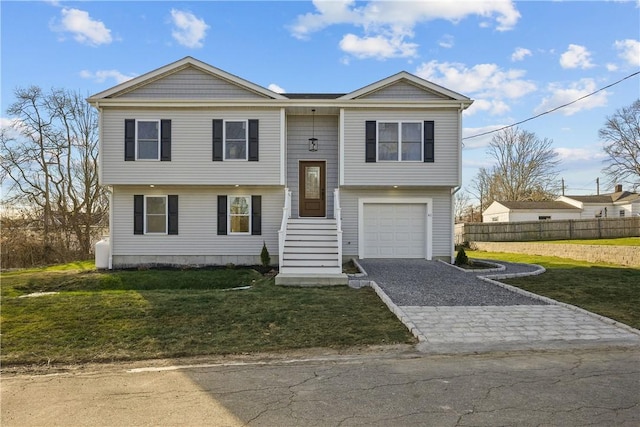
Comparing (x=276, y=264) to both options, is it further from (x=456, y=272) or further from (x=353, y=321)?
(x=353, y=321)

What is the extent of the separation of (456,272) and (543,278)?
2305mm

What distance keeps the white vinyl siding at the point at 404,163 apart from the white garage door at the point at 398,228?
1171mm

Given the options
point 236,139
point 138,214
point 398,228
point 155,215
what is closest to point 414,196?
point 398,228

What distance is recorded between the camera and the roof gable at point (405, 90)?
13906 millimetres

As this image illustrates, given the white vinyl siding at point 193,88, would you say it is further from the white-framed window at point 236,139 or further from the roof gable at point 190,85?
the white-framed window at point 236,139

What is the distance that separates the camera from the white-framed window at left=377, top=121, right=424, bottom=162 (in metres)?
13.9

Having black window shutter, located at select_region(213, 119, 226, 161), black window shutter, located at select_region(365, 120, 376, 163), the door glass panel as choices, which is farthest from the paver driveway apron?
black window shutter, located at select_region(213, 119, 226, 161)

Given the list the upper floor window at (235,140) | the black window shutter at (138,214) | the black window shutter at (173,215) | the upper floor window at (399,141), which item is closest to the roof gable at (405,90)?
the upper floor window at (399,141)

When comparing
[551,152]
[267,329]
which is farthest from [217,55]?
[551,152]

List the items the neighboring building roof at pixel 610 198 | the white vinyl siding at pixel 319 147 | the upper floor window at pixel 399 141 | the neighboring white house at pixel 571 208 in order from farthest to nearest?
1. the neighboring building roof at pixel 610 198
2. the neighboring white house at pixel 571 208
3. the white vinyl siding at pixel 319 147
4. the upper floor window at pixel 399 141

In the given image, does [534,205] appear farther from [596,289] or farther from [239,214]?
[239,214]

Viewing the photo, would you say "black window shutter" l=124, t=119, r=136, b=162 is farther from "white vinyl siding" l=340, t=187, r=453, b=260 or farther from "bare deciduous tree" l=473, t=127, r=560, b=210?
"bare deciduous tree" l=473, t=127, r=560, b=210

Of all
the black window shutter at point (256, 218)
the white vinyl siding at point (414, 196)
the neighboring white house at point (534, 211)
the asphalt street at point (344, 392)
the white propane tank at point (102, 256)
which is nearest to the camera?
the asphalt street at point (344, 392)

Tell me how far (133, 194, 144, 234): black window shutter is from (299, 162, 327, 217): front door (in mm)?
5539
